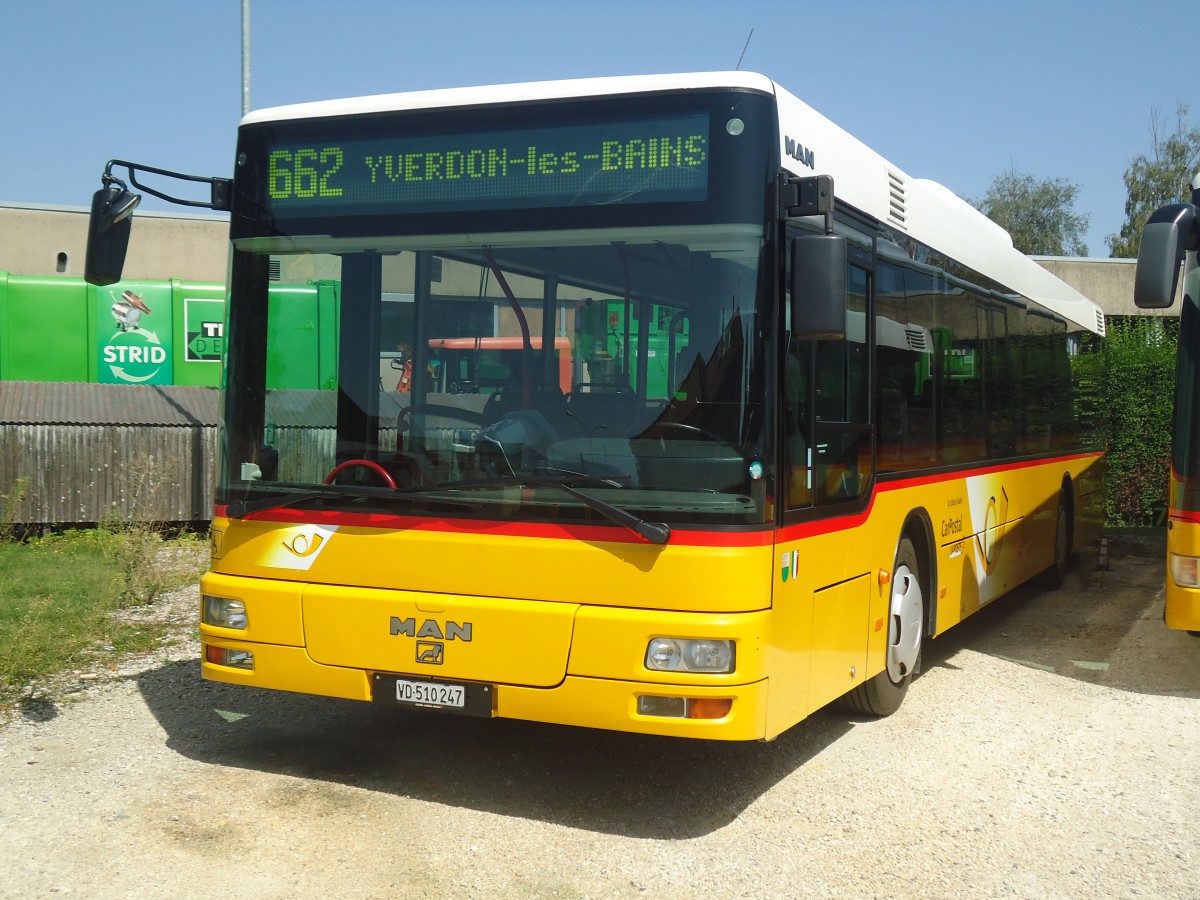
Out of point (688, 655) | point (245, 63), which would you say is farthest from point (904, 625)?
point (245, 63)

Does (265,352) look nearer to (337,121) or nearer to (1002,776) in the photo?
(337,121)

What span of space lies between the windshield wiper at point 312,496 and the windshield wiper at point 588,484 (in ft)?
0.46

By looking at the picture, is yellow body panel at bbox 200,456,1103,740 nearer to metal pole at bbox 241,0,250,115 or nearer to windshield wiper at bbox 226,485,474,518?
windshield wiper at bbox 226,485,474,518

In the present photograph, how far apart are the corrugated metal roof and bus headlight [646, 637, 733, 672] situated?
450 inches

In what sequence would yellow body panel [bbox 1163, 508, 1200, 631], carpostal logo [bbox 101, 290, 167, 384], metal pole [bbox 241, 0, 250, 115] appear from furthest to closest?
carpostal logo [bbox 101, 290, 167, 384]
metal pole [bbox 241, 0, 250, 115]
yellow body panel [bbox 1163, 508, 1200, 631]

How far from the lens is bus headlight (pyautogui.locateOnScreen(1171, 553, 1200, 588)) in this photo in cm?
757

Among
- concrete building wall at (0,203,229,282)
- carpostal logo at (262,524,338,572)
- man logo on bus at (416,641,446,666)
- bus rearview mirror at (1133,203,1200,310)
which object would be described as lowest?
man logo on bus at (416,641,446,666)

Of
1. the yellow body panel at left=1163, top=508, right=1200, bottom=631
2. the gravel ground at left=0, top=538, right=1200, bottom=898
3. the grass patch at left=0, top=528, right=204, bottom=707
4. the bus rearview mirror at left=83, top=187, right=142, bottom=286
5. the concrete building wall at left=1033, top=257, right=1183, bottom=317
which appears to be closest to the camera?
the gravel ground at left=0, top=538, right=1200, bottom=898

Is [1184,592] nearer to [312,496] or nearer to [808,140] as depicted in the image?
[808,140]

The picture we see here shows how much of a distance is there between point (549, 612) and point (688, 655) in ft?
1.91

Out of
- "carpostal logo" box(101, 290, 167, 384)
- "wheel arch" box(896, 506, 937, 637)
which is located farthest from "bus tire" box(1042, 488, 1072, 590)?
"carpostal logo" box(101, 290, 167, 384)

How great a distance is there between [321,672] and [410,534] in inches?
29.1

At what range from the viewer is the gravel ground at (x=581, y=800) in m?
4.62

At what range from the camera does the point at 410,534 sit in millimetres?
5301
